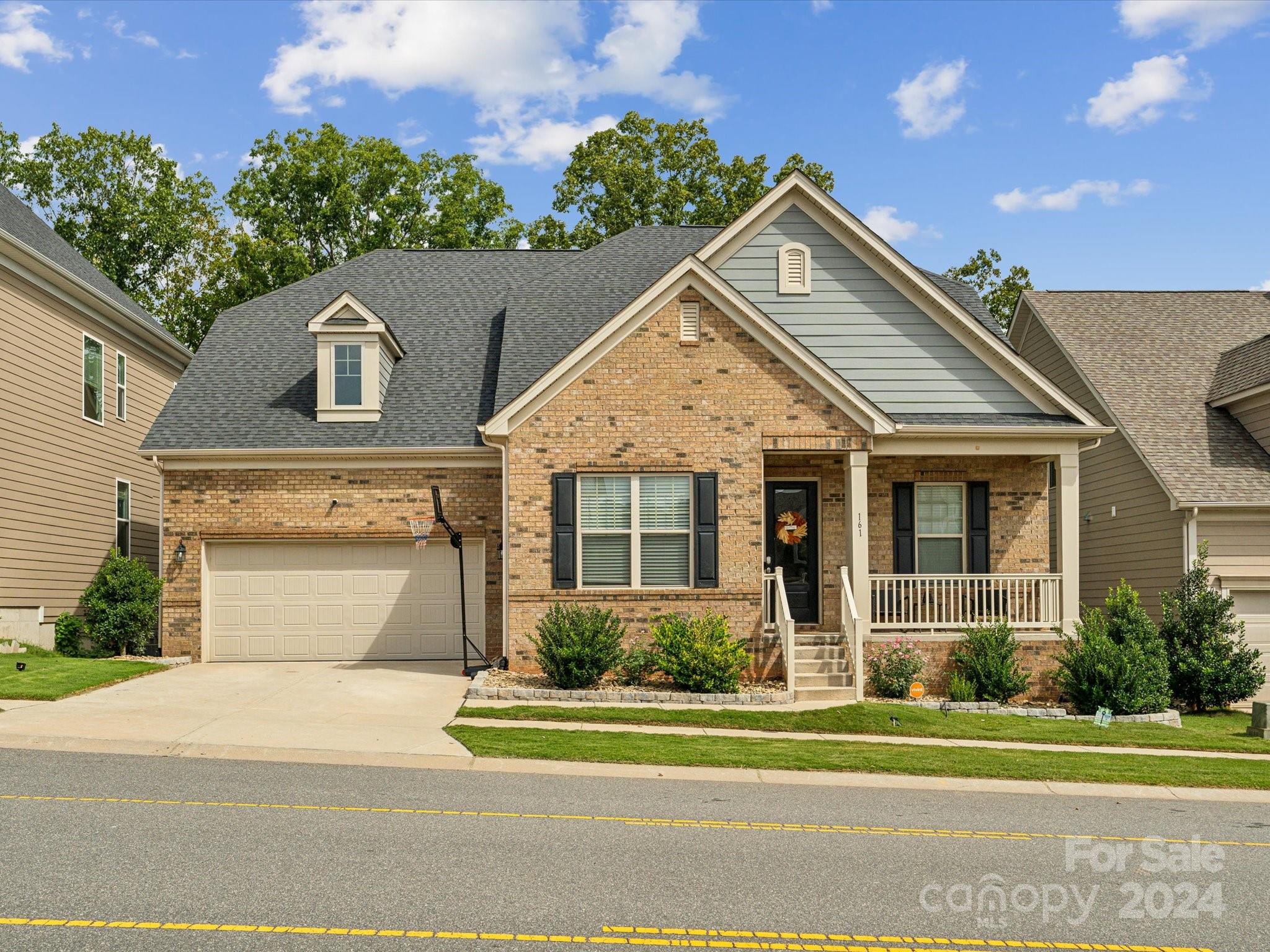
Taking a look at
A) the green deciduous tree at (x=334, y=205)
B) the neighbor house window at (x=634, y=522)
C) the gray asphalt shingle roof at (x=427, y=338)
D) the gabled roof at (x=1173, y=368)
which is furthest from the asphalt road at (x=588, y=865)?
the green deciduous tree at (x=334, y=205)

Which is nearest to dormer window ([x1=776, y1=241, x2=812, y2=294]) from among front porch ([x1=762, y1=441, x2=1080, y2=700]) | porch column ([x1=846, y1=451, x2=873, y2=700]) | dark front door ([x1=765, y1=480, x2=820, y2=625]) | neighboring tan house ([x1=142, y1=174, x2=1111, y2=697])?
neighboring tan house ([x1=142, y1=174, x2=1111, y2=697])

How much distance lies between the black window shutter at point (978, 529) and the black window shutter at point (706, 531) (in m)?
4.59

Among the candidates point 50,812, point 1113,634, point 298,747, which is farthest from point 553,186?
point 50,812

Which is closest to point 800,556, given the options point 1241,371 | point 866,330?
point 866,330

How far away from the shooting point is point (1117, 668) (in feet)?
50.5

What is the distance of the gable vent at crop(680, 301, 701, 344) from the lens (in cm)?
1677

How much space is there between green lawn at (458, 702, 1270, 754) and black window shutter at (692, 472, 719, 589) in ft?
8.75

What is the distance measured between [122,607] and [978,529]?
14.1 meters

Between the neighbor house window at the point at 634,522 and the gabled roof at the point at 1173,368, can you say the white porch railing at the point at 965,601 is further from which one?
the gabled roof at the point at 1173,368

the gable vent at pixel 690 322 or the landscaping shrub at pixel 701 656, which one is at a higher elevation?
the gable vent at pixel 690 322

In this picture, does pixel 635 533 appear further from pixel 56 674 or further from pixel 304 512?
pixel 56 674

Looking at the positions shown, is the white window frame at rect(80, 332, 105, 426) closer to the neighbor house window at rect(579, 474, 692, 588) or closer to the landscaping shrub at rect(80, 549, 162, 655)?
the landscaping shrub at rect(80, 549, 162, 655)

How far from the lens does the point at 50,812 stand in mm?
8336

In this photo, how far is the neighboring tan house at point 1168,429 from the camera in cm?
1892
